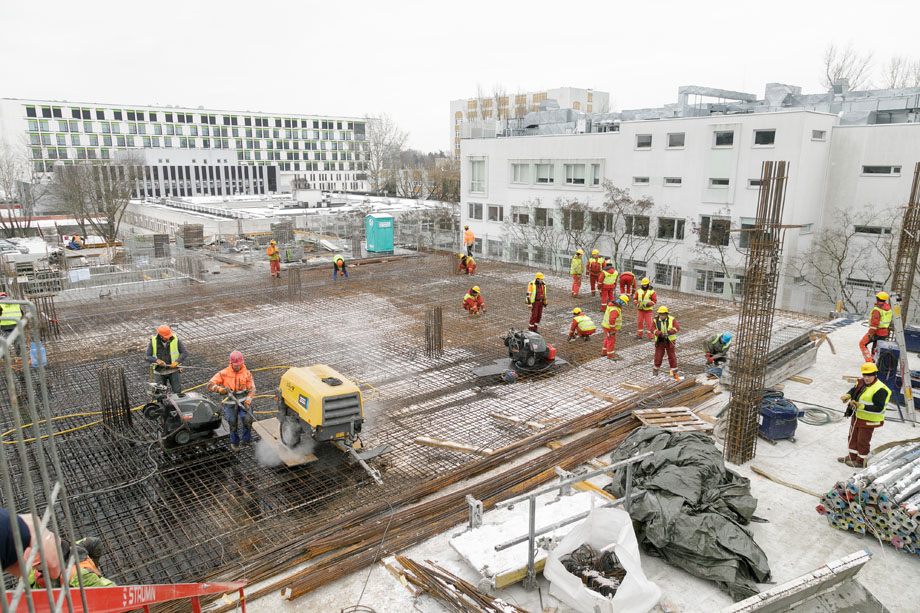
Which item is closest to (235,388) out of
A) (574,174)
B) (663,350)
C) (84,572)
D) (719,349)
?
(84,572)

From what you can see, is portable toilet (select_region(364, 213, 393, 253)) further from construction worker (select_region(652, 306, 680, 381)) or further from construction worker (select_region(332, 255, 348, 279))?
construction worker (select_region(652, 306, 680, 381))

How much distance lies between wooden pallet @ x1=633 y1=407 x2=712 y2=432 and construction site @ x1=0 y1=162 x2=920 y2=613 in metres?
0.05

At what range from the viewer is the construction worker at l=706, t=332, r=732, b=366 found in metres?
13.0

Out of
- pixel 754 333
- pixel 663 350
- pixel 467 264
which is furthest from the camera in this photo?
pixel 467 264

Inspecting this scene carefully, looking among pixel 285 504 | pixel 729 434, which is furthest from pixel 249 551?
pixel 729 434

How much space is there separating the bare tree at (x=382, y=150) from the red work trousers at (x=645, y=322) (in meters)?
65.9

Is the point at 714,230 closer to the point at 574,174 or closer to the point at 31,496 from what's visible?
the point at 574,174

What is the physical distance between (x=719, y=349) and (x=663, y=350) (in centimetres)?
161

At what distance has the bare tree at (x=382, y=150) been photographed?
272ft

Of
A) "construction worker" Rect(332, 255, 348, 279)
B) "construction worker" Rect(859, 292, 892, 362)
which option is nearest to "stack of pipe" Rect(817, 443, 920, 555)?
"construction worker" Rect(859, 292, 892, 362)

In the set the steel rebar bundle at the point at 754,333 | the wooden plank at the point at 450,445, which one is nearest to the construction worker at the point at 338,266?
the wooden plank at the point at 450,445

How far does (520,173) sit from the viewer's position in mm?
33281

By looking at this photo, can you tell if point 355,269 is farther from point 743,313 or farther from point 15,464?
point 743,313

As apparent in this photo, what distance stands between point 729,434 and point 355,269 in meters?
18.0
